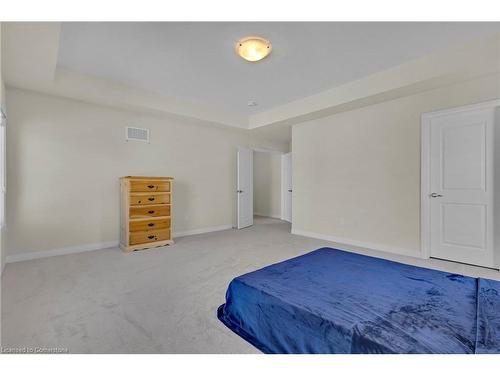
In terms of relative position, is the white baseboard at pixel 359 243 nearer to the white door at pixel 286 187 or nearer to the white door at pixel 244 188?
the white door at pixel 244 188

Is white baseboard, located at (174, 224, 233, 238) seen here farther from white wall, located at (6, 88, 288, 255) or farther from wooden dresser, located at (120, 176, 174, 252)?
wooden dresser, located at (120, 176, 174, 252)

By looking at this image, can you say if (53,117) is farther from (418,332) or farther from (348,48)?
(418,332)

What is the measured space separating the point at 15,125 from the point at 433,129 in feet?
18.1

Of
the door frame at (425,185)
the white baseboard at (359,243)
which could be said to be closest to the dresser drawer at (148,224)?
the white baseboard at (359,243)

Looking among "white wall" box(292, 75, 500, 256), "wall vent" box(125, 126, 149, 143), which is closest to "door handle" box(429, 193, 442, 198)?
"white wall" box(292, 75, 500, 256)

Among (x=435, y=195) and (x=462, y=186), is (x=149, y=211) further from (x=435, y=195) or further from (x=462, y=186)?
(x=462, y=186)

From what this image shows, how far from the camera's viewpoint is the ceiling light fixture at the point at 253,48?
2.52 metres

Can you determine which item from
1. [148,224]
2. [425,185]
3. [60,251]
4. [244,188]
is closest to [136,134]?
[148,224]

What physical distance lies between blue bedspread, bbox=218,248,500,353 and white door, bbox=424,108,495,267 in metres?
1.80

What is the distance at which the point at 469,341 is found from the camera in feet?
3.39

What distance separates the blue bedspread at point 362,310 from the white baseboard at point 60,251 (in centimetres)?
292

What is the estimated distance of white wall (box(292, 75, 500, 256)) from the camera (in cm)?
341

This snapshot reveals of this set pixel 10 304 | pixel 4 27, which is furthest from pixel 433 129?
pixel 10 304

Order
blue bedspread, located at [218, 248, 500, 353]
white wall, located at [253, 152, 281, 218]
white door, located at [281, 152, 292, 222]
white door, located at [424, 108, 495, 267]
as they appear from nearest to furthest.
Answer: blue bedspread, located at [218, 248, 500, 353] → white door, located at [424, 108, 495, 267] → white door, located at [281, 152, 292, 222] → white wall, located at [253, 152, 281, 218]
